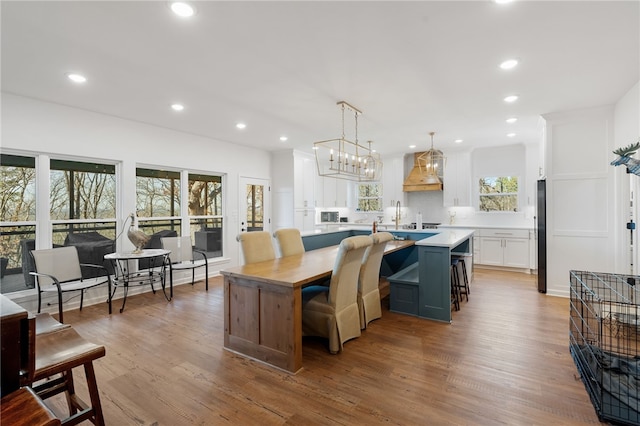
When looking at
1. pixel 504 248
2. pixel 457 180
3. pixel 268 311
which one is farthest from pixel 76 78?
pixel 504 248

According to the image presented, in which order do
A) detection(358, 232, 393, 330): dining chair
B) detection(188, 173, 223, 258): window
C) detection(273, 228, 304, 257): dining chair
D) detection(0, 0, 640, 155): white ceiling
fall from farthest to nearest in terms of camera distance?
1. detection(188, 173, 223, 258): window
2. detection(273, 228, 304, 257): dining chair
3. detection(358, 232, 393, 330): dining chair
4. detection(0, 0, 640, 155): white ceiling

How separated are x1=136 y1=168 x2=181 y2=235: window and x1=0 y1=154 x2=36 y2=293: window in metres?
1.28

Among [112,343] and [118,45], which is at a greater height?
[118,45]

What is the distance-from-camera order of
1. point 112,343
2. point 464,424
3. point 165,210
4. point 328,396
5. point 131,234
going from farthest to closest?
point 165,210 → point 131,234 → point 112,343 → point 328,396 → point 464,424

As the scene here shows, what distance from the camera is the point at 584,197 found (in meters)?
4.33

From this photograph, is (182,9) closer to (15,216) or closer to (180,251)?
(15,216)

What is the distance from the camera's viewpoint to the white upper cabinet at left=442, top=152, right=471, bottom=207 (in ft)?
22.6

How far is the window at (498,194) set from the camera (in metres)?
6.64

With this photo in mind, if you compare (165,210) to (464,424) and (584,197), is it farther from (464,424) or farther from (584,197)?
(584,197)

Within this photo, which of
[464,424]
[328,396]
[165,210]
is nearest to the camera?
[464,424]

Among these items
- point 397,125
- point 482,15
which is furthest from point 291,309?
point 397,125

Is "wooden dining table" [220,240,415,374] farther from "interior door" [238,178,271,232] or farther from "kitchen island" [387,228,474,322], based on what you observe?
"interior door" [238,178,271,232]

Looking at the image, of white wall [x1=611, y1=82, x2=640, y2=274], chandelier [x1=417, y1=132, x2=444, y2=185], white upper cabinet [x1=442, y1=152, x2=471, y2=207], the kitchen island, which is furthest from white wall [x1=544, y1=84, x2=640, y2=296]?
chandelier [x1=417, y1=132, x2=444, y2=185]

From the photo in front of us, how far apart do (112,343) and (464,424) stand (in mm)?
3136
